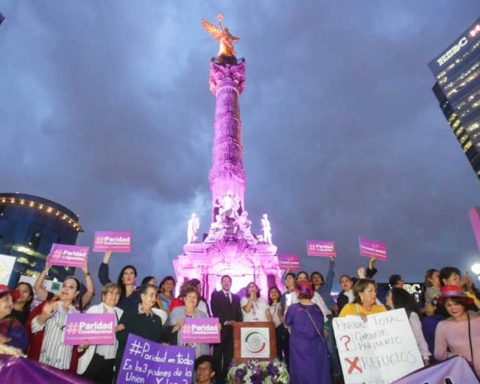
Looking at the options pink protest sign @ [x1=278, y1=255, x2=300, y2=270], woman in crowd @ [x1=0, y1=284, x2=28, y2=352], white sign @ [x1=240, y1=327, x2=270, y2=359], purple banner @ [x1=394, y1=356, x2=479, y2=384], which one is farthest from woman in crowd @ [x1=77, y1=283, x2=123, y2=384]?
pink protest sign @ [x1=278, y1=255, x2=300, y2=270]

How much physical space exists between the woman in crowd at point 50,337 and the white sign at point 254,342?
2.76 m

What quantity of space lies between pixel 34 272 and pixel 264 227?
53374mm

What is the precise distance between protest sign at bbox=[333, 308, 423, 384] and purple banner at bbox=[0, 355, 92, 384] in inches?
137

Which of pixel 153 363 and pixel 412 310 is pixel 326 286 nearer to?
pixel 412 310

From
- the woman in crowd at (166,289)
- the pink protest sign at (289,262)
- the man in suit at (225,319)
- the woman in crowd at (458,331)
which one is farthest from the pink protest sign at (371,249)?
the pink protest sign at (289,262)

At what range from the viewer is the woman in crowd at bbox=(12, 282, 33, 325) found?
5282mm

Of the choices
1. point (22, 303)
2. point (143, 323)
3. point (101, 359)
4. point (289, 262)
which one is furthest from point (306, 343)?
point (289, 262)

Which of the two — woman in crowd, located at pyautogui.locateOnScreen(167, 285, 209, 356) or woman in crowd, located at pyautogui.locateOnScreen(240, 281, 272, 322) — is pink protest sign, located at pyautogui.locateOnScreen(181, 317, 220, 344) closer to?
woman in crowd, located at pyautogui.locateOnScreen(167, 285, 209, 356)

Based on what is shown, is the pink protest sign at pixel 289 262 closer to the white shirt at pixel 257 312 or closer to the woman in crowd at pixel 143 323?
the white shirt at pixel 257 312

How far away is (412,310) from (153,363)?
13.2ft

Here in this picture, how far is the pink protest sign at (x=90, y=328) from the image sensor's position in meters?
4.14

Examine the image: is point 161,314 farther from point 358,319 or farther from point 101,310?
point 358,319

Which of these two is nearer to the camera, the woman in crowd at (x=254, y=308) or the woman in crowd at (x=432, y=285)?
the woman in crowd at (x=432, y=285)

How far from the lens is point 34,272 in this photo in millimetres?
59094
